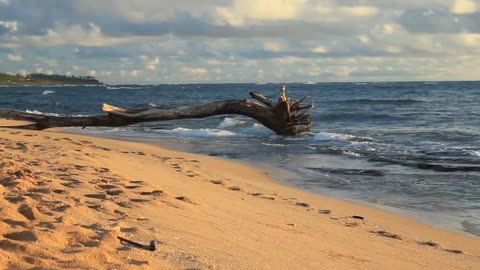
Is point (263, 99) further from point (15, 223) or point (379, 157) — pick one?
point (15, 223)

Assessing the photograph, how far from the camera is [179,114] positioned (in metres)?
13.5

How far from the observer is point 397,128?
68.7 feet

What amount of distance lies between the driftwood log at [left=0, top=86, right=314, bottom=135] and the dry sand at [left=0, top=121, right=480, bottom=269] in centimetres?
562

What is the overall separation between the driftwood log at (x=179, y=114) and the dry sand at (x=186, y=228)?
18.4 feet

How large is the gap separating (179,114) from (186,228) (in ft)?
30.9

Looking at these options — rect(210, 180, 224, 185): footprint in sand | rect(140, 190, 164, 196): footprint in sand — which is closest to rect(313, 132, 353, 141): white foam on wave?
rect(210, 180, 224, 185): footprint in sand

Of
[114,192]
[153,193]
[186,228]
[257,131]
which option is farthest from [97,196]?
[257,131]

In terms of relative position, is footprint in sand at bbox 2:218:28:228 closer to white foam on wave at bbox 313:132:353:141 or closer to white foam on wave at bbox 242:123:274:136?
white foam on wave at bbox 313:132:353:141

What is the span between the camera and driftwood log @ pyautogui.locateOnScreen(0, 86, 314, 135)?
43.7 feet

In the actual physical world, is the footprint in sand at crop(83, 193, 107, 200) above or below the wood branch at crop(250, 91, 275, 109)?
below

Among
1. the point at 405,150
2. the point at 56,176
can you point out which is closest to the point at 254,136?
the point at 405,150

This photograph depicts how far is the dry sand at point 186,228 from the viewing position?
3.33 meters

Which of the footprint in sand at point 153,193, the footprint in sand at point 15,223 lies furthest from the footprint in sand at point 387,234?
the footprint in sand at point 15,223

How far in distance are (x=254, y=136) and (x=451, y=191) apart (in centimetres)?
967
